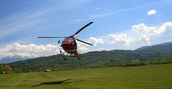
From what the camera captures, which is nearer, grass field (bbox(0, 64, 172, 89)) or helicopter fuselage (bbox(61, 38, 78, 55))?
grass field (bbox(0, 64, 172, 89))

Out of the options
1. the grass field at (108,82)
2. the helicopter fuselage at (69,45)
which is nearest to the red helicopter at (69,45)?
the helicopter fuselage at (69,45)

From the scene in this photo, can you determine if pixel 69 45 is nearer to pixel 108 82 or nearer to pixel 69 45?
pixel 69 45

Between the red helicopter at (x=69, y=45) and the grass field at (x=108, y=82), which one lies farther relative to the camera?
the red helicopter at (x=69, y=45)

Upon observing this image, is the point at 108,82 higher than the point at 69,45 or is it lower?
lower

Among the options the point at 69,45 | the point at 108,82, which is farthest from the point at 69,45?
the point at 108,82

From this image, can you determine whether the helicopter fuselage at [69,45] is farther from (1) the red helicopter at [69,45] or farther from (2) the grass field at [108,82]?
(2) the grass field at [108,82]

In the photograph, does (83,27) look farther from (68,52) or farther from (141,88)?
(141,88)

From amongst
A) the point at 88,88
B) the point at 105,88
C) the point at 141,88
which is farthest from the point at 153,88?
the point at 88,88

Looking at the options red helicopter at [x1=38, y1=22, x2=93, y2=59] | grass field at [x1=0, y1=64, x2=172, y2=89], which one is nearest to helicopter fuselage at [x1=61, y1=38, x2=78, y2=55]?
red helicopter at [x1=38, y1=22, x2=93, y2=59]

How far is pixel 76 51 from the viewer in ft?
123

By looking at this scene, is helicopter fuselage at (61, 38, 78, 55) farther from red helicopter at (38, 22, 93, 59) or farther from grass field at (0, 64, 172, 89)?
grass field at (0, 64, 172, 89)

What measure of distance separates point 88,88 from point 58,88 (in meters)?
5.85

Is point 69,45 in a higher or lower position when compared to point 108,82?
higher

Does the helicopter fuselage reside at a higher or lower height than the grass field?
higher
